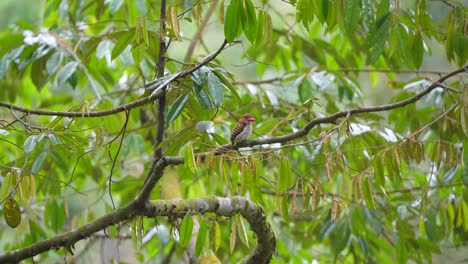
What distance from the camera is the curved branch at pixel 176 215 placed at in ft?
7.91

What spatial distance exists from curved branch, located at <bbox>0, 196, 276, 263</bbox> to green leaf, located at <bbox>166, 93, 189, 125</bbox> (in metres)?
0.35

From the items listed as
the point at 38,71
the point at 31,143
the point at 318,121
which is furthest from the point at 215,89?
the point at 38,71

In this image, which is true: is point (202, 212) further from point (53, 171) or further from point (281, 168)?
point (53, 171)

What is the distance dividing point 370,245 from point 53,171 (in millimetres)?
1892

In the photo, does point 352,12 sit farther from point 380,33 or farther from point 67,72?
point 67,72

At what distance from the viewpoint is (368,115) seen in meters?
3.83

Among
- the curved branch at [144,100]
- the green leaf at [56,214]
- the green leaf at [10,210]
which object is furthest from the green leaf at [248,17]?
the green leaf at [56,214]

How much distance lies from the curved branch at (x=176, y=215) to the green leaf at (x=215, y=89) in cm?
50

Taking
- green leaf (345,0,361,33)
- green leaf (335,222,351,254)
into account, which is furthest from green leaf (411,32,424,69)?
green leaf (335,222,351,254)

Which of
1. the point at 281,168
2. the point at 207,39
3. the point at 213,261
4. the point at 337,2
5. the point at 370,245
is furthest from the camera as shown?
the point at 207,39

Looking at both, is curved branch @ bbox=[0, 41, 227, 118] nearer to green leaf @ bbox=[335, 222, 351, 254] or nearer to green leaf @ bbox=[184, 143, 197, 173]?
green leaf @ bbox=[184, 143, 197, 173]

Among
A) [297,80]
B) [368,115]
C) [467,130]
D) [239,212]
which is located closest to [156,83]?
[239,212]

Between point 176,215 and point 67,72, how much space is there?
99cm

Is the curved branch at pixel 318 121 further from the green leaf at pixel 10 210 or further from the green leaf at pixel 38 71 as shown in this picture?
the green leaf at pixel 38 71
